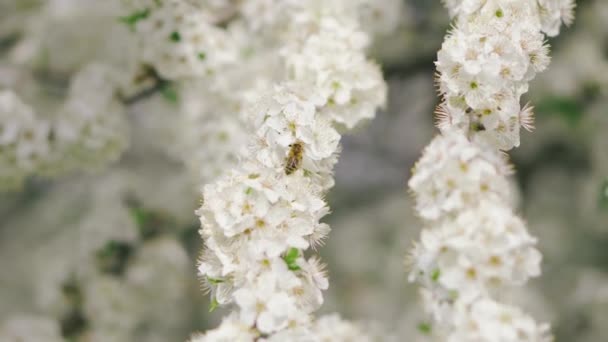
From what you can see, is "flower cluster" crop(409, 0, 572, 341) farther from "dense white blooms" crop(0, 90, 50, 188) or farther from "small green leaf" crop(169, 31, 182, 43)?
"dense white blooms" crop(0, 90, 50, 188)

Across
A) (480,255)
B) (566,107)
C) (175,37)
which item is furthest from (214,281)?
(566,107)

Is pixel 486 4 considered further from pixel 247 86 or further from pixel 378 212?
pixel 378 212

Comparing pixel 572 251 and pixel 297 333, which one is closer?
pixel 297 333

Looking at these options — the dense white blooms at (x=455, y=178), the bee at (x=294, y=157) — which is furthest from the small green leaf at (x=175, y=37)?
the dense white blooms at (x=455, y=178)

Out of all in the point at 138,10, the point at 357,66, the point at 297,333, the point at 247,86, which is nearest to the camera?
the point at 297,333

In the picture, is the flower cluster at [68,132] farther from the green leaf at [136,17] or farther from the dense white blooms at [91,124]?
the green leaf at [136,17]

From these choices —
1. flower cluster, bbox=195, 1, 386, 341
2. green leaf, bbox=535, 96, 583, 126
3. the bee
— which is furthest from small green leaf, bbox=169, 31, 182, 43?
green leaf, bbox=535, 96, 583, 126

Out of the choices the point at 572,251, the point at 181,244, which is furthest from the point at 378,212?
the point at 181,244
